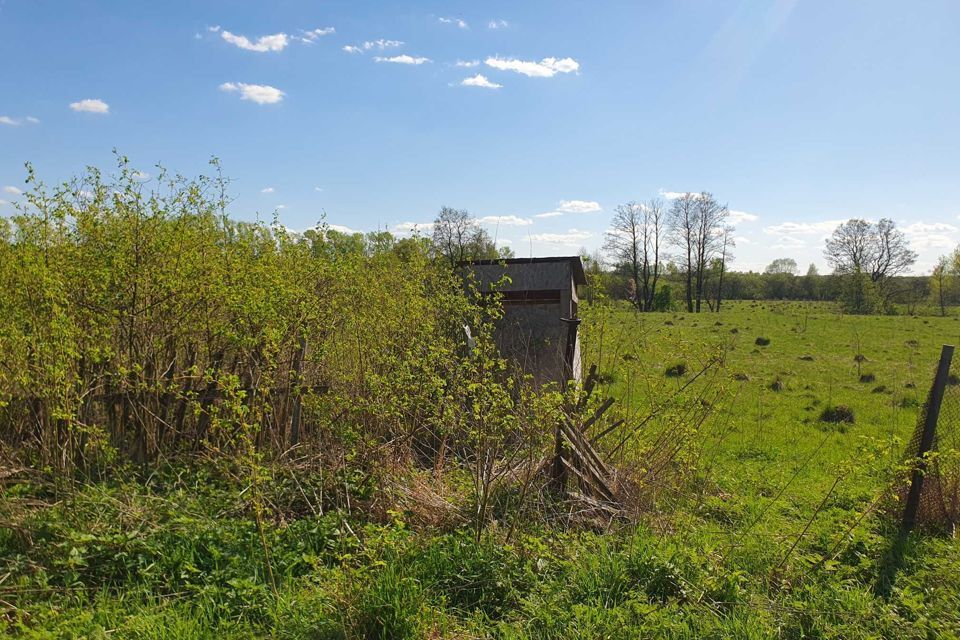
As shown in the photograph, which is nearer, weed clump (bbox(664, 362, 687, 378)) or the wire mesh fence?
the wire mesh fence

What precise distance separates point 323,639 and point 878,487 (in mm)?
6061

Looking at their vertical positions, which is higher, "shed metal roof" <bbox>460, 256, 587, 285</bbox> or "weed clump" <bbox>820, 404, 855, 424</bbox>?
"shed metal roof" <bbox>460, 256, 587, 285</bbox>

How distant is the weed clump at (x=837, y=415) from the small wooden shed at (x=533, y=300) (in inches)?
188

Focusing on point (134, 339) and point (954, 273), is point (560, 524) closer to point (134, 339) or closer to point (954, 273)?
point (134, 339)

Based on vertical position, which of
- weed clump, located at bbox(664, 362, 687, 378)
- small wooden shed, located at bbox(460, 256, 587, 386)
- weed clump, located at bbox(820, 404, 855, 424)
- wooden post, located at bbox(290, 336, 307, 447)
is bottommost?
weed clump, located at bbox(820, 404, 855, 424)

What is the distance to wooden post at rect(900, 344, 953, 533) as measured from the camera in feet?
16.3

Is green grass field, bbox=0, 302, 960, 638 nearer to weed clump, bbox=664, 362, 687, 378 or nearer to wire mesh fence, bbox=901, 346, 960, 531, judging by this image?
wire mesh fence, bbox=901, 346, 960, 531

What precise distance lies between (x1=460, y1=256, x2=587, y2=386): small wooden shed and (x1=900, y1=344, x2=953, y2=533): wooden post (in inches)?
147

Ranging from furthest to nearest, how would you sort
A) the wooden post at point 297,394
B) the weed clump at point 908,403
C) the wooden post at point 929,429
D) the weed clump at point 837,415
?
the weed clump at point 908,403 < the weed clump at point 837,415 < the wooden post at point 297,394 < the wooden post at point 929,429

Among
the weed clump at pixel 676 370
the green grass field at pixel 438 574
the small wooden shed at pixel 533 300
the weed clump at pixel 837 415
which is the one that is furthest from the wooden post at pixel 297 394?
the weed clump at pixel 676 370

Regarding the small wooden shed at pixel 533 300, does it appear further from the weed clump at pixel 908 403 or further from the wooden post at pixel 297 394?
the weed clump at pixel 908 403

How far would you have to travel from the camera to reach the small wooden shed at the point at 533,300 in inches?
306

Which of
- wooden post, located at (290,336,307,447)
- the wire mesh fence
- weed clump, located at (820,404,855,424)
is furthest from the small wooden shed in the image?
weed clump, located at (820,404,855,424)

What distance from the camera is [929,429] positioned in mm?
5008
